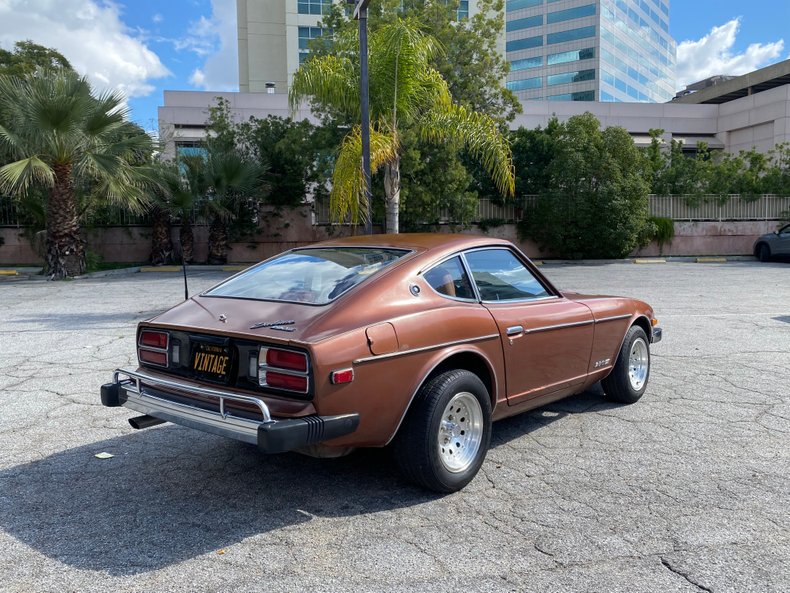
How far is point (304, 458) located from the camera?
454 cm

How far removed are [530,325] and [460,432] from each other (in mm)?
974

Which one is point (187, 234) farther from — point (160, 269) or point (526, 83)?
point (526, 83)

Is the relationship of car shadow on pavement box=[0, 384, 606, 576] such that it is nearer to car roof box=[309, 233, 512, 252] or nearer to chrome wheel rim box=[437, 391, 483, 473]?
chrome wheel rim box=[437, 391, 483, 473]

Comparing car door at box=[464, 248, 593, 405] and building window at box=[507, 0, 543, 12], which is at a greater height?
building window at box=[507, 0, 543, 12]

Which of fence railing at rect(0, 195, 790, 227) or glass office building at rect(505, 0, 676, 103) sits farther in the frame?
glass office building at rect(505, 0, 676, 103)

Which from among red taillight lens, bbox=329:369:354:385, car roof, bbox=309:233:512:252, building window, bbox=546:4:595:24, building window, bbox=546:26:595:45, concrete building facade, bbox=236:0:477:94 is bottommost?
red taillight lens, bbox=329:369:354:385

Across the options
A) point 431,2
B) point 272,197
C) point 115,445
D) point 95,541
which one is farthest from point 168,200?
point 95,541

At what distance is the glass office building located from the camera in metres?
85.5

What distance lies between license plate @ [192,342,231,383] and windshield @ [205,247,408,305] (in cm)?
51

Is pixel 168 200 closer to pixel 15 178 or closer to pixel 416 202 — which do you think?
pixel 15 178

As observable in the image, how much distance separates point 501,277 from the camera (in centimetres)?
474

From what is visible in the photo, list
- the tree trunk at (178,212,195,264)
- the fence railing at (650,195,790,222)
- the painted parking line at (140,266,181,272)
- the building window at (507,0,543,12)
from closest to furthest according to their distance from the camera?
the painted parking line at (140,266,181,272) → the tree trunk at (178,212,195,264) → the fence railing at (650,195,790,222) → the building window at (507,0,543,12)

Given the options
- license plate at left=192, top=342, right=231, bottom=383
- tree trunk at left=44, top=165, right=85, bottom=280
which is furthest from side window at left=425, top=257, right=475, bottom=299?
tree trunk at left=44, top=165, right=85, bottom=280

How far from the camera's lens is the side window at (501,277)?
4535 mm
